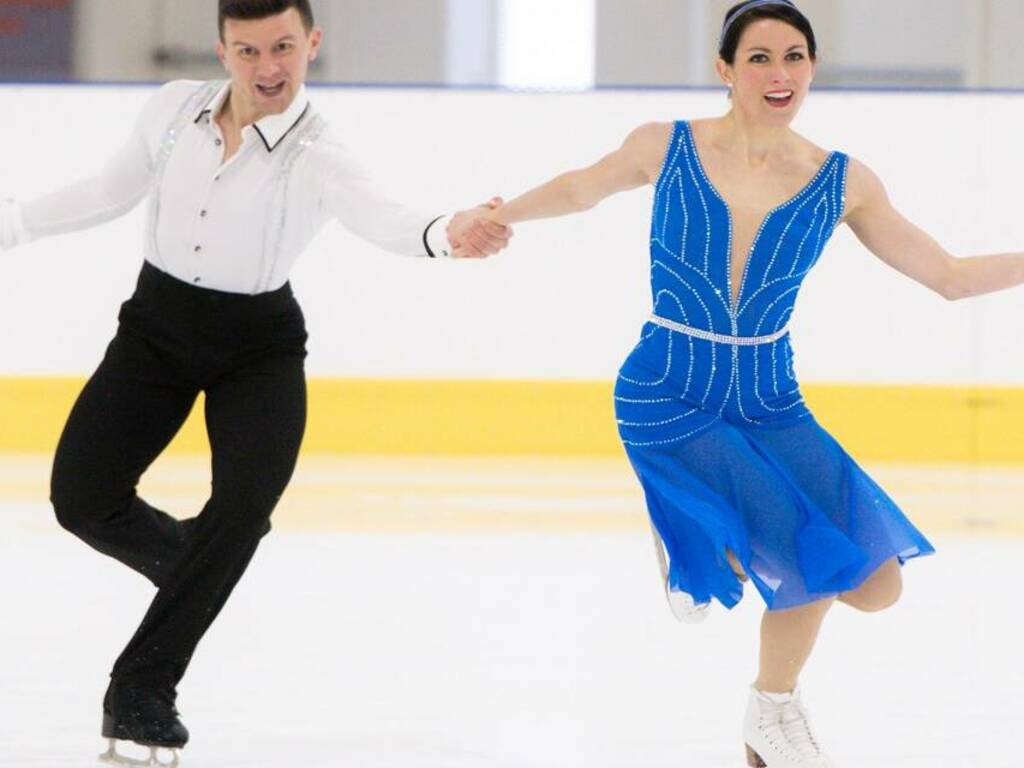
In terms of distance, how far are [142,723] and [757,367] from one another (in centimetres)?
130

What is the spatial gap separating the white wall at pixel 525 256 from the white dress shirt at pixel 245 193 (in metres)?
4.13

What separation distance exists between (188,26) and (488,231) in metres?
4.42

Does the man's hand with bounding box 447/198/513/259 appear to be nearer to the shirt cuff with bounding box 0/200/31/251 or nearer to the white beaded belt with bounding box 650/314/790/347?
the white beaded belt with bounding box 650/314/790/347

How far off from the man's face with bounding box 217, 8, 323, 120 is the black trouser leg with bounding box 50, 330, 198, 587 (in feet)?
1.70

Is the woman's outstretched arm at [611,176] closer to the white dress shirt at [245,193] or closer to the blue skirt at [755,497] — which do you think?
the white dress shirt at [245,193]

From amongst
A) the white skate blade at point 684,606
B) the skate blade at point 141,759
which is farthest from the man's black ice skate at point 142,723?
the white skate blade at point 684,606

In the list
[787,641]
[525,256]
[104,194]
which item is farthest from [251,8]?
[525,256]

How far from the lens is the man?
12.2 ft

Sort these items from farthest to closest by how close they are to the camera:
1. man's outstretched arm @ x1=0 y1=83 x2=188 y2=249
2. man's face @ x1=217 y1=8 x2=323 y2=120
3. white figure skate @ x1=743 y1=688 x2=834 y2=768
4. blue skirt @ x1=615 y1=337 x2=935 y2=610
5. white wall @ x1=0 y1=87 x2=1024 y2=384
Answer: white wall @ x1=0 y1=87 x2=1024 y2=384 → man's outstretched arm @ x1=0 y1=83 x2=188 y2=249 → man's face @ x1=217 y1=8 x2=323 y2=120 → white figure skate @ x1=743 y1=688 x2=834 y2=768 → blue skirt @ x1=615 y1=337 x2=935 y2=610

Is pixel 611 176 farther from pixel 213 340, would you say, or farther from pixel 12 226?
pixel 12 226

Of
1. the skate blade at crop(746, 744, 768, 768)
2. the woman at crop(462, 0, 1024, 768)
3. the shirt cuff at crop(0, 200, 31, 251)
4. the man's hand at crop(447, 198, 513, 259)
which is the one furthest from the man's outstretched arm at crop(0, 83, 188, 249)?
the skate blade at crop(746, 744, 768, 768)

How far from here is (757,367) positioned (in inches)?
145

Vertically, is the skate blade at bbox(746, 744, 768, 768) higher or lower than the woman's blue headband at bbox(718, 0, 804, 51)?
lower

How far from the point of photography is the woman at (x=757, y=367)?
3.57 meters
